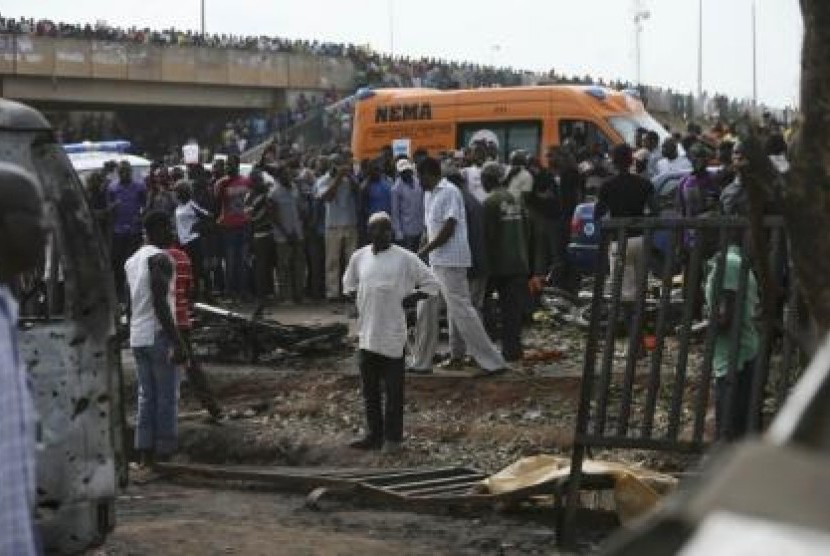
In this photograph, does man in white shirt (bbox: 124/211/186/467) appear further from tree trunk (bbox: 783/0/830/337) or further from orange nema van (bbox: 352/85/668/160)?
orange nema van (bbox: 352/85/668/160)

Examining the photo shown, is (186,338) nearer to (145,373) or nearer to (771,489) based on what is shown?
(145,373)

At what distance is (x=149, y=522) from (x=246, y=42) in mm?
45100

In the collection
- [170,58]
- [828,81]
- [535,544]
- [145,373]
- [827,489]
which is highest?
[170,58]

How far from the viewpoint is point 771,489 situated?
1312 mm

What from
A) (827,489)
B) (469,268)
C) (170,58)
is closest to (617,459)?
(469,268)

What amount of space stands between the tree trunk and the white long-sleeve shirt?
5575 mm

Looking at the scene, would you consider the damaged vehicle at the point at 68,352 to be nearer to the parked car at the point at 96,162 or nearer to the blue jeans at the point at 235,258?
the blue jeans at the point at 235,258

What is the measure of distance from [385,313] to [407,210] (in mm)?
7425

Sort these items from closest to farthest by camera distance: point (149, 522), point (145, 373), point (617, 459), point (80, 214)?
point (80, 214) < point (149, 522) < point (617, 459) < point (145, 373)

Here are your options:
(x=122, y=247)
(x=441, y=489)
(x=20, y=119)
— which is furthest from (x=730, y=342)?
(x=122, y=247)

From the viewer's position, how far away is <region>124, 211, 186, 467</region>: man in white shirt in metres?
9.41

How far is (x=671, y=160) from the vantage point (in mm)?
17047

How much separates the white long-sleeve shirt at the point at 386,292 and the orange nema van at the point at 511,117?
9.87 metres

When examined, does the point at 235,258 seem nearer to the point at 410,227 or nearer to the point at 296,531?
the point at 410,227
